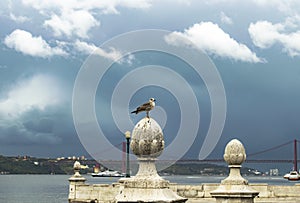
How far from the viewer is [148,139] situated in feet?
26.5

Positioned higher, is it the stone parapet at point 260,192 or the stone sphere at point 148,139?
the stone parapet at point 260,192

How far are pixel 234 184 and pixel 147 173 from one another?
2789 mm

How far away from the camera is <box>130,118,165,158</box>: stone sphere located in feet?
26.5

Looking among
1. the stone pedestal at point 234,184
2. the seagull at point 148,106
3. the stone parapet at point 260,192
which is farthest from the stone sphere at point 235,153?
the stone parapet at point 260,192

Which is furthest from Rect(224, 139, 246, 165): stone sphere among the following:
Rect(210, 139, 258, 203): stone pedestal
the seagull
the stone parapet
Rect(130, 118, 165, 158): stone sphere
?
the stone parapet

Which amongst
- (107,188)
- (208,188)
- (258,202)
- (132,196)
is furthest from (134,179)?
(107,188)

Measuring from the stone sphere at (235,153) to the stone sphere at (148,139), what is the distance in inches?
110

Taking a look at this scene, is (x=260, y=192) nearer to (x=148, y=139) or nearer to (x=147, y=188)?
(x=147, y=188)

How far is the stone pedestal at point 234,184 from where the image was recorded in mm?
10484

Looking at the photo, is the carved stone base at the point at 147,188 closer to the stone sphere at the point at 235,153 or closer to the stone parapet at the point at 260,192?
the stone sphere at the point at 235,153

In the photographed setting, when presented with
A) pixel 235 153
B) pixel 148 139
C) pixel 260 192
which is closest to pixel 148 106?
pixel 148 139

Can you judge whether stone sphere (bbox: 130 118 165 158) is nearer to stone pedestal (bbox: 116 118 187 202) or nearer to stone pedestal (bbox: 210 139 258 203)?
stone pedestal (bbox: 116 118 187 202)

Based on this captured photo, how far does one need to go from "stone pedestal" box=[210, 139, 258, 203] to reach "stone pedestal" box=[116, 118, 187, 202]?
2498 mm

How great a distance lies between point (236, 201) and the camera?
10484 millimetres
